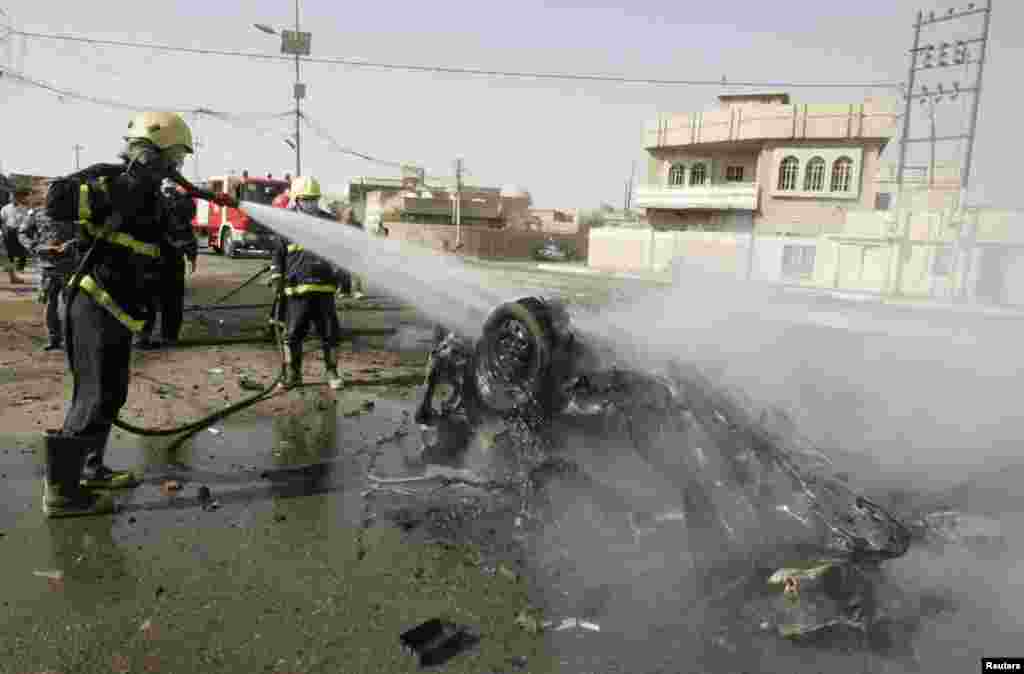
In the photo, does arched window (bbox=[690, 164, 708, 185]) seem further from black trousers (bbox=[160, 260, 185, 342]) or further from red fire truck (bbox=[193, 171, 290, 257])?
black trousers (bbox=[160, 260, 185, 342])

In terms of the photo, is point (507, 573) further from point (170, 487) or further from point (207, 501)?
point (170, 487)

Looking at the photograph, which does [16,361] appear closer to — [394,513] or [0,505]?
[0,505]

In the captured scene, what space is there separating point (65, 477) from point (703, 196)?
40336mm

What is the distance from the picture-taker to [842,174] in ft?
119

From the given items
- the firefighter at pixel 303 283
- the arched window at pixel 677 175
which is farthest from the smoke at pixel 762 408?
the arched window at pixel 677 175

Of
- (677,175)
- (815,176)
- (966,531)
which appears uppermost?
(677,175)

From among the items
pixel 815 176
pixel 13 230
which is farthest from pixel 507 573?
pixel 815 176

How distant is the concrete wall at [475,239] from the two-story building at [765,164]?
8.63 meters

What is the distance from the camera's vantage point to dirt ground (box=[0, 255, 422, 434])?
18.4 ft

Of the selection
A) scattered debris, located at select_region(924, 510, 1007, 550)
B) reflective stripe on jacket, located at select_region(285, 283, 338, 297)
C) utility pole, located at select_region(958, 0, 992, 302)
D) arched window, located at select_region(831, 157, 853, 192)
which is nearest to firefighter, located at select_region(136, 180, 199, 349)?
reflective stripe on jacket, located at select_region(285, 283, 338, 297)

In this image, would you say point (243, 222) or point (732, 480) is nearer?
point (732, 480)

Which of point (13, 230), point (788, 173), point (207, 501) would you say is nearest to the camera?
point (207, 501)

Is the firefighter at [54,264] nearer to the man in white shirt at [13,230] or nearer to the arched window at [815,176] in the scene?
the man in white shirt at [13,230]

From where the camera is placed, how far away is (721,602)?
2879mm
